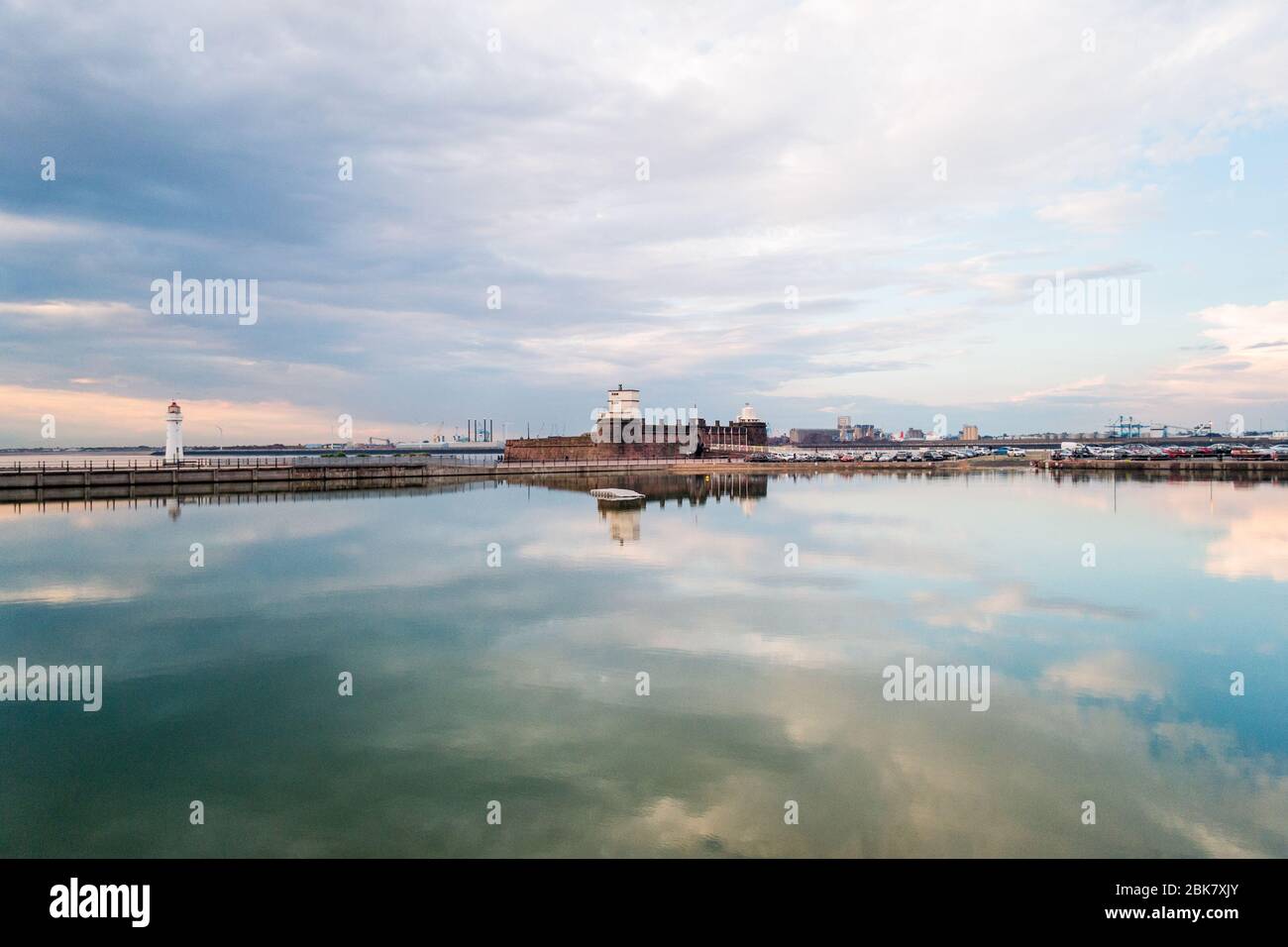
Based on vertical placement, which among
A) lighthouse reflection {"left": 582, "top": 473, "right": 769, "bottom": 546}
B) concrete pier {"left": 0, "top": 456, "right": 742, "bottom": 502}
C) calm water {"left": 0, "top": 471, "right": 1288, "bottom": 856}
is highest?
concrete pier {"left": 0, "top": 456, "right": 742, "bottom": 502}

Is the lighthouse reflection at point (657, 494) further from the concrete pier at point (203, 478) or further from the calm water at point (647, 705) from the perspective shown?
the concrete pier at point (203, 478)

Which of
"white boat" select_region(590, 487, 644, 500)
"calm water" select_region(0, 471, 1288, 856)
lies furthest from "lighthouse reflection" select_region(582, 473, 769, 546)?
"calm water" select_region(0, 471, 1288, 856)

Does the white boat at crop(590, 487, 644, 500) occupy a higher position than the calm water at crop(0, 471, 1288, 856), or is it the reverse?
the white boat at crop(590, 487, 644, 500)

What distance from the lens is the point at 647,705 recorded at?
14.0 m

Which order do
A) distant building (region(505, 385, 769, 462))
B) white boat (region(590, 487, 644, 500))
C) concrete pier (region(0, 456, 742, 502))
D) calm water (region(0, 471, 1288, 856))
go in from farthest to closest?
distant building (region(505, 385, 769, 462)) < concrete pier (region(0, 456, 742, 502)) < white boat (region(590, 487, 644, 500)) < calm water (region(0, 471, 1288, 856))

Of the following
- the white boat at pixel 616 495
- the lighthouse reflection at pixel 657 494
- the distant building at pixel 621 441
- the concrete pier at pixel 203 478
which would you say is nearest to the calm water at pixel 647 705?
the lighthouse reflection at pixel 657 494

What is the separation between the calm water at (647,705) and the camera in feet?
31.4

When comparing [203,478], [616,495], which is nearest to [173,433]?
[203,478]

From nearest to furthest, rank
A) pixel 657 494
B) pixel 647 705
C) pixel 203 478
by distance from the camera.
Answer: pixel 647 705, pixel 657 494, pixel 203 478

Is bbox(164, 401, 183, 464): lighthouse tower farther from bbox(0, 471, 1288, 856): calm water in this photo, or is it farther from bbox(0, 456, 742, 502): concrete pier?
bbox(0, 471, 1288, 856): calm water

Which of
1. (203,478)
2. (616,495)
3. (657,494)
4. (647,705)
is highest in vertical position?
(203,478)

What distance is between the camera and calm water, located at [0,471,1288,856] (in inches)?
377

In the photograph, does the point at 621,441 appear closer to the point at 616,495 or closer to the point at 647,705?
the point at 616,495
